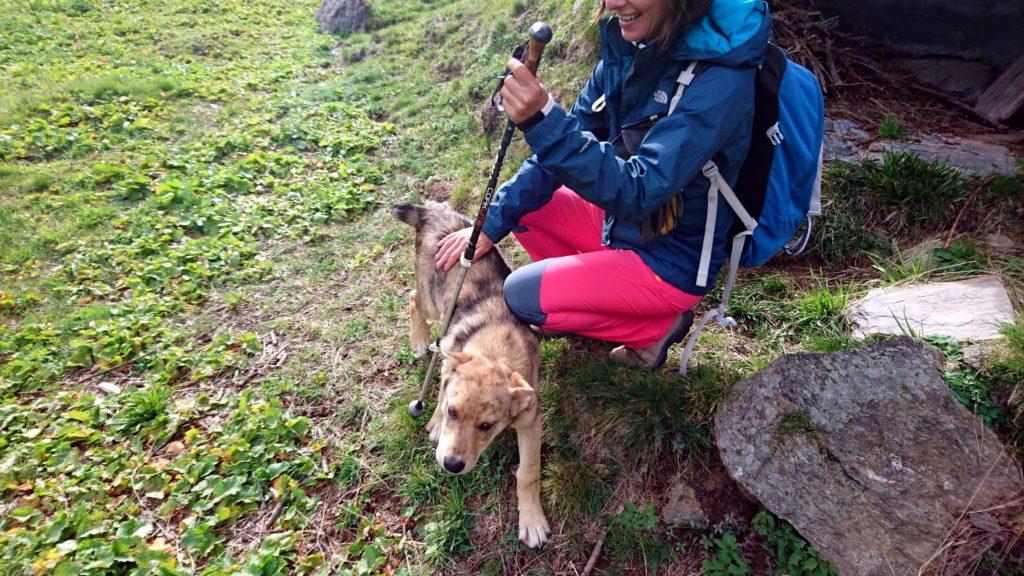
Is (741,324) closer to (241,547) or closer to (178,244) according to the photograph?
(241,547)

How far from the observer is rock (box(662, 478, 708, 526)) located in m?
3.15

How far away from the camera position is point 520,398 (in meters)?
3.18

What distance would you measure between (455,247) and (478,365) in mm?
1265

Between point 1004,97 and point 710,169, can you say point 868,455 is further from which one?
point 1004,97

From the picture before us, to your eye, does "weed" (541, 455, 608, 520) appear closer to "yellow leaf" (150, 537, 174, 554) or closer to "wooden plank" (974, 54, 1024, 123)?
"yellow leaf" (150, 537, 174, 554)

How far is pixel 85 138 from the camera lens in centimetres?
798

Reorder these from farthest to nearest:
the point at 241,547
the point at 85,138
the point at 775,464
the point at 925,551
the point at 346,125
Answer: the point at 346,125, the point at 85,138, the point at 241,547, the point at 775,464, the point at 925,551

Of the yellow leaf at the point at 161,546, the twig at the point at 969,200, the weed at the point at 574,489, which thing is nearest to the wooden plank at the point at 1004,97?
the twig at the point at 969,200

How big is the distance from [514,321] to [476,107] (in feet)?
18.2

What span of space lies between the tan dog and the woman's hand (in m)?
0.09

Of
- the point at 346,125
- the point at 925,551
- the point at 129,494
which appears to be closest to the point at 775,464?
the point at 925,551

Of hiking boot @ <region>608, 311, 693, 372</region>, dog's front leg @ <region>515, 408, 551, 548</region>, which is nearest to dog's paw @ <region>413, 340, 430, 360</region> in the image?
dog's front leg @ <region>515, 408, 551, 548</region>

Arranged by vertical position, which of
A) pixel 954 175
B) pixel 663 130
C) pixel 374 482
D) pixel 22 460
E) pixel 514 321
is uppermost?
pixel 663 130

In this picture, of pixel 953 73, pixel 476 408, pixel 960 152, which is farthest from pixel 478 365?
pixel 953 73
